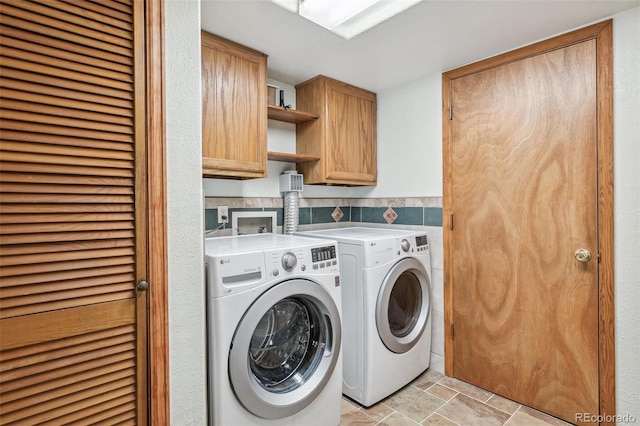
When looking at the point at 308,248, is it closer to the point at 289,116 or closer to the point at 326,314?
the point at 326,314

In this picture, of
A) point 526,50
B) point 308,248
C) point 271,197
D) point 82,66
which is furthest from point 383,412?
point 526,50

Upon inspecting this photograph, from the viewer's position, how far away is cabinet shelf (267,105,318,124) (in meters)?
2.22

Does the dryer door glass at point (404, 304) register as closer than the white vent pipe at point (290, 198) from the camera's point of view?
Yes

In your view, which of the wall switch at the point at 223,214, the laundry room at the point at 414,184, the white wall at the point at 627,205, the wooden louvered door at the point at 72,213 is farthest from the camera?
the wall switch at the point at 223,214

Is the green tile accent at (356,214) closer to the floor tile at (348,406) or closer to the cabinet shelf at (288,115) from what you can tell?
the cabinet shelf at (288,115)

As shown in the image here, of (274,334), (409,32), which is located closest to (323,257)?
(274,334)

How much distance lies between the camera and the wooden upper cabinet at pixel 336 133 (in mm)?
2414

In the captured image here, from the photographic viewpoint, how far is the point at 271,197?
8.02ft

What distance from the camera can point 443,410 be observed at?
76.4 inches

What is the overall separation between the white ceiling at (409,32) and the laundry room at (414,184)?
1 centimetres

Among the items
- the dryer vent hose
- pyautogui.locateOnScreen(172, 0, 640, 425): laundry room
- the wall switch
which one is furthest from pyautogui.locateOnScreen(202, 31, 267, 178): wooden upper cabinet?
the dryer vent hose

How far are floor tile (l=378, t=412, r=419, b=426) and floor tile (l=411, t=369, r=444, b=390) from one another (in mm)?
374

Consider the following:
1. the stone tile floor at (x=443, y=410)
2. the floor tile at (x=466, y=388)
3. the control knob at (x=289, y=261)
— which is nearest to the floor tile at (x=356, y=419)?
the stone tile floor at (x=443, y=410)

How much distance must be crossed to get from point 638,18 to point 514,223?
1.16 m
